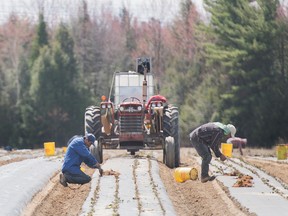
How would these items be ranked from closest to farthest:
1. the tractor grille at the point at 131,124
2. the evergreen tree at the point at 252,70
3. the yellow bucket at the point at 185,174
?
the yellow bucket at the point at 185,174 → the tractor grille at the point at 131,124 → the evergreen tree at the point at 252,70

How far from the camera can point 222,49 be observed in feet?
178

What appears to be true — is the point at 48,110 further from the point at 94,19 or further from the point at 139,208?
the point at 139,208

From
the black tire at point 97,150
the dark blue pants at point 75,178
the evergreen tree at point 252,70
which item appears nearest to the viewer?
the dark blue pants at point 75,178

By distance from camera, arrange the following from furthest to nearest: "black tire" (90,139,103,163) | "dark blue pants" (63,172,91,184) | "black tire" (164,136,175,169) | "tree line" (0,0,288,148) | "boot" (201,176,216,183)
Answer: "tree line" (0,0,288,148) → "black tire" (90,139,103,163) → "black tire" (164,136,175,169) → "boot" (201,176,216,183) → "dark blue pants" (63,172,91,184)

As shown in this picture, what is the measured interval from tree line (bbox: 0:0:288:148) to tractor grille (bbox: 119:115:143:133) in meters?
24.3

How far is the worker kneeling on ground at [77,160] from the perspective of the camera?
701 inches

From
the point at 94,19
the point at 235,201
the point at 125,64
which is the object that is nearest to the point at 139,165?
the point at 235,201

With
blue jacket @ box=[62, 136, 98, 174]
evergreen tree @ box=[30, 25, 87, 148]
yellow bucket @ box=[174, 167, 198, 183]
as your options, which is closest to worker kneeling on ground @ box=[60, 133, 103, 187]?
blue jacket @ box=[62, 136, 98, 174]

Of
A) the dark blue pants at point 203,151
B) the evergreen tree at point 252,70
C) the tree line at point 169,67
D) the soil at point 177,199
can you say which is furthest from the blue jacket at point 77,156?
the evergreen tree at point 252,70

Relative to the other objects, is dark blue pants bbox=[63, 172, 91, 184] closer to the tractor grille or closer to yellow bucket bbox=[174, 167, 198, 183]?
yellow bucket bbox=[174, 167, 198, 183]

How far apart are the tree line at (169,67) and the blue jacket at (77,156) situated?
30980 millimetres

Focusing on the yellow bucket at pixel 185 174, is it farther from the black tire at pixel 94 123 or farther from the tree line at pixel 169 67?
the tree line at pixel 169 67

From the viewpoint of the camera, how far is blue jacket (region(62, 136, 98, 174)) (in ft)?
58.3

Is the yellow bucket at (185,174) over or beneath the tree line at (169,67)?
beneath
